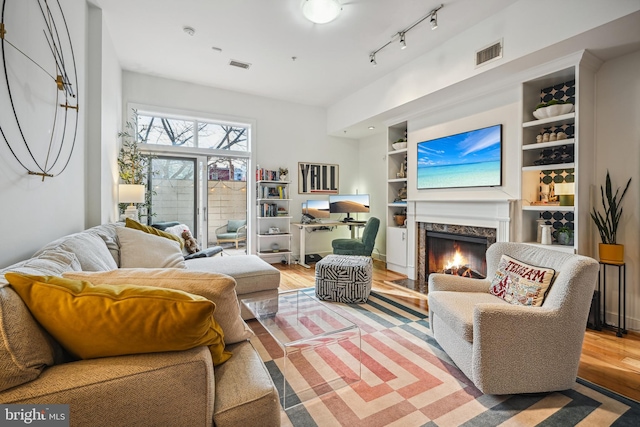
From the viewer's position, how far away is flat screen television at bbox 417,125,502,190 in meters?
3.35

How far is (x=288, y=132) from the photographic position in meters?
5.54

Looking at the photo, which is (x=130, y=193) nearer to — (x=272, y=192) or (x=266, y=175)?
(x=266, y=175)

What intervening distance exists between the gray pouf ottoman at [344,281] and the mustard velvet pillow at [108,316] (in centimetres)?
249

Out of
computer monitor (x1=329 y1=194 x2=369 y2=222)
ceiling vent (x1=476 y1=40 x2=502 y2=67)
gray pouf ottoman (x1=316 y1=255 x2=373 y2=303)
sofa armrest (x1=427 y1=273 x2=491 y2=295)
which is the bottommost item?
gray pouf ottoman (x1=316 y1=255 x2=373 y2=303)

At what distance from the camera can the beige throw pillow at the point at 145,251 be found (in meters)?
2.20

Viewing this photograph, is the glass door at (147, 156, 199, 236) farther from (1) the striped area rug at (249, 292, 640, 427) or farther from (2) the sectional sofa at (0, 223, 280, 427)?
(2) the sectional sofa at (0, 223, 280, 427)

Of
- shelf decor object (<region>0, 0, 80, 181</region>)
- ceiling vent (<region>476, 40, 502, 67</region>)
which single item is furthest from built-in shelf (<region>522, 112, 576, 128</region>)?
shelf decor object (<region>0, 0, 80, 181</region>)

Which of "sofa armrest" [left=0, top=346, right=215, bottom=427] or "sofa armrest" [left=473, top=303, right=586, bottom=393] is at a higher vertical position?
"sofa armrest" [left=0, top=346, right=215, bottom=427]

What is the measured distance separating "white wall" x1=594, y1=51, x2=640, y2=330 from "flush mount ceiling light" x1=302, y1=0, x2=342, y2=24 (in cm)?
255

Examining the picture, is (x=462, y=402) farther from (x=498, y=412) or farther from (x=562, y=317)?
(x=562, y=317)

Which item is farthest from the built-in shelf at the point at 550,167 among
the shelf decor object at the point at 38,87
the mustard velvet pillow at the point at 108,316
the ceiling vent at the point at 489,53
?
the shelf decor object at the point at 38,87

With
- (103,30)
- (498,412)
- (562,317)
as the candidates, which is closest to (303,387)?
(498,412)

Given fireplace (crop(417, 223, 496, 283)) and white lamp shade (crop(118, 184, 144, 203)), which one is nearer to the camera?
white lamp shade (crop(118, 184, 144, 203))

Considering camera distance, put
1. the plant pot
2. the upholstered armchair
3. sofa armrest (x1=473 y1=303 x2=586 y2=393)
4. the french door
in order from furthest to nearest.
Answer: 1. the upholstered armchair
2. the french door
3. the plant pot
4. sofa armrest (x1=473 y1=303 x2=586 y2=393)
